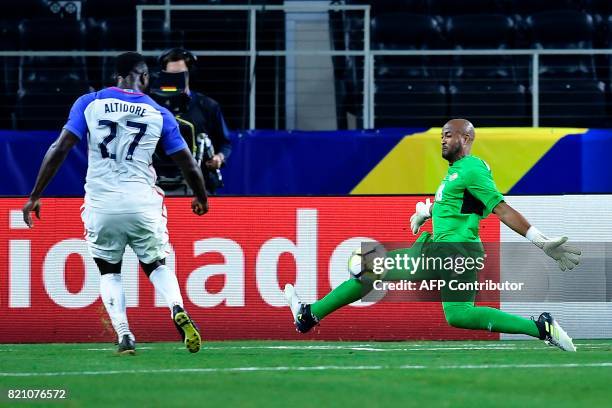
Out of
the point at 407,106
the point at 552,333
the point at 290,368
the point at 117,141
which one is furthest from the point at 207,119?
the point at 407,106

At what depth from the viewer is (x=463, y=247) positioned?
30.2 ft

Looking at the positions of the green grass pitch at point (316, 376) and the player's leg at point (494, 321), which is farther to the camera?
the player's leg at point (494, 321)

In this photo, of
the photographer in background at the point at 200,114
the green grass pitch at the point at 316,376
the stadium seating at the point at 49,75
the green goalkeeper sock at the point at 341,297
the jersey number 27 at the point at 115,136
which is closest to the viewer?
the green grass pitch at the point at 316,376

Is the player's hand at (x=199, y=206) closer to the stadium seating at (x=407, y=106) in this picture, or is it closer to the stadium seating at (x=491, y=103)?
the stadium seating at (x=407, y=106)

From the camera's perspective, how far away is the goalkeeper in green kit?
899 cm

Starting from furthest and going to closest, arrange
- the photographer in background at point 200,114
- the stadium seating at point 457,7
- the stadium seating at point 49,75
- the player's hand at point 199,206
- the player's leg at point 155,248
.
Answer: the stadium seating at point 457,7, the stadium seating at point 49,75, the photographer in background at point 200,114, the player's hand at point 199,206, the player's leg at point 155,248

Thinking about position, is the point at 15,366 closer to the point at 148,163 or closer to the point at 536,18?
the point at 148,163

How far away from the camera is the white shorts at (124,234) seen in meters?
8.65

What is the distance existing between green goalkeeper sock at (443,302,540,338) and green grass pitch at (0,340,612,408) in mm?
171

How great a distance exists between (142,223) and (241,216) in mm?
2604

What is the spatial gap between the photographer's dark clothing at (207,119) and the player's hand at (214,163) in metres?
0.22

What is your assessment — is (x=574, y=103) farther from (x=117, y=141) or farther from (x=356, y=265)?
(x=117, y=141)

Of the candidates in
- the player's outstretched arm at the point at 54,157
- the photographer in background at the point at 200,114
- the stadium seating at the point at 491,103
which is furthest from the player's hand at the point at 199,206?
the stadium seating at the point at 491,103

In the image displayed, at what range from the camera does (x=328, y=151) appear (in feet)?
44.1
